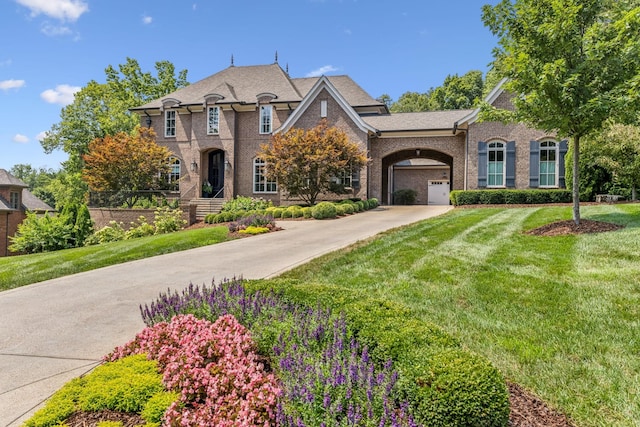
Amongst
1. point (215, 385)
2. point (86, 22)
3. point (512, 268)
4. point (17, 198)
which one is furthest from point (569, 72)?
point (17, 198)

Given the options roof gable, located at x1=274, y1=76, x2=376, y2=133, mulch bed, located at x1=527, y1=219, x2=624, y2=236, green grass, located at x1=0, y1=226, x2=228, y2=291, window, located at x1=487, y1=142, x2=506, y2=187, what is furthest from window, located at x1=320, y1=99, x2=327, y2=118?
mulch bed, located at x1=527, y1=219, x2=624, y2=236

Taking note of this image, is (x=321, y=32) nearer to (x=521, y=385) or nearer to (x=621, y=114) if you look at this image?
(x=621, y=114)

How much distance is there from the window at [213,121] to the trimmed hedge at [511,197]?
16.2 metres

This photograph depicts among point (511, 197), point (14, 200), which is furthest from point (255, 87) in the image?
point (511, 197)

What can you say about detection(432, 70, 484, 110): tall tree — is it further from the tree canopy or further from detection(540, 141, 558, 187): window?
detection(540, 141, 558, 187): window

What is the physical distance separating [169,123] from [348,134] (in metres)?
13.4

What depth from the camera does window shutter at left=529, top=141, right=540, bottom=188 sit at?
20.5 metres

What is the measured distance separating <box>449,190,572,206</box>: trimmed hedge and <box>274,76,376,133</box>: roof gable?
6.57 metres

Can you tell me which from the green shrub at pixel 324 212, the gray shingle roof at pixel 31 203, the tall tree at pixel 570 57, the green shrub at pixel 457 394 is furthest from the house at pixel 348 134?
the green shrub at pixel 457 394

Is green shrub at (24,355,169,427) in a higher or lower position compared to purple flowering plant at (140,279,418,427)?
lower

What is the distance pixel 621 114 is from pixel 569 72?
1433 millimetres

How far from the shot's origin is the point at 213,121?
26719mm

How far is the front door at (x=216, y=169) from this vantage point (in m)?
28.2

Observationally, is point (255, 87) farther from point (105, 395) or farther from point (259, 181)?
point (105, 395)
